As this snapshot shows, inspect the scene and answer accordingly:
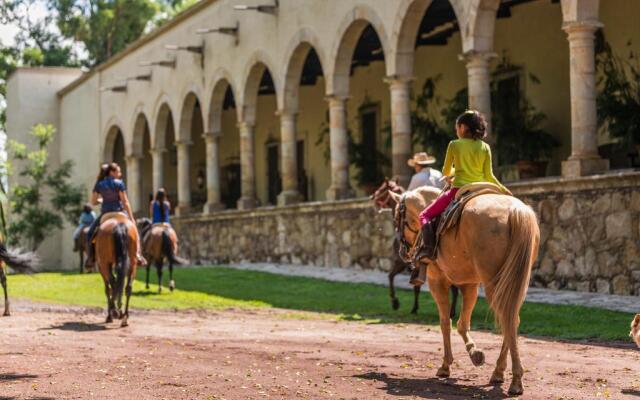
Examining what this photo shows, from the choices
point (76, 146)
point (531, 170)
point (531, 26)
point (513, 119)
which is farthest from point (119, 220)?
point (76, 146)

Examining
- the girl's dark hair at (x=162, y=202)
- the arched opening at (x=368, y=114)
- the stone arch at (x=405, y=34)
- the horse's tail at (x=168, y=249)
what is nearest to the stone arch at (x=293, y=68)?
the arched opening at (x=368, y=114)

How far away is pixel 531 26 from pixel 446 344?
14628 mm

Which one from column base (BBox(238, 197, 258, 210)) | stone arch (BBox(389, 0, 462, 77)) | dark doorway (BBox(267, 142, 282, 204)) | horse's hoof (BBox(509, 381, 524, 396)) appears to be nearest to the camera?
horse's hoof (BBox(509, 381, 524, 396))

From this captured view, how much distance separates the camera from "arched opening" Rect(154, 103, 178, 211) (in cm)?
3406

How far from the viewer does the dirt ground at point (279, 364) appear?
7751 millimetres

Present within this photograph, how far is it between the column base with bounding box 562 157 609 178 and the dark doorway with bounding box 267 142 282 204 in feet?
64.1

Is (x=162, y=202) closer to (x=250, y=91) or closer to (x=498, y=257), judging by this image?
(x=250, y=91)

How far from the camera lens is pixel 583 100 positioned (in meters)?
15.6

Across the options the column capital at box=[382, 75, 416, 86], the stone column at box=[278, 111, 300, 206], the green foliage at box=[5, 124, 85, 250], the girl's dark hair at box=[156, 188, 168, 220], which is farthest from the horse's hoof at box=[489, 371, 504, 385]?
the green foliage at box=[5, 124, 85, 250]

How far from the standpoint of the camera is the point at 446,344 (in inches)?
337

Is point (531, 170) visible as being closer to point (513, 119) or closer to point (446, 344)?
point (513, 119)

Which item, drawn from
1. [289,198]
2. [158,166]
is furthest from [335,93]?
Answer: [158,166]

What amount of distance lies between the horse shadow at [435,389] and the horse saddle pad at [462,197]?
1.13 metres

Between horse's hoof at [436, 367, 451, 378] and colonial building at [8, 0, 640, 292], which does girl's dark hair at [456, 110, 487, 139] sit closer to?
horse's hoof at [436, 367, 451, 378]
